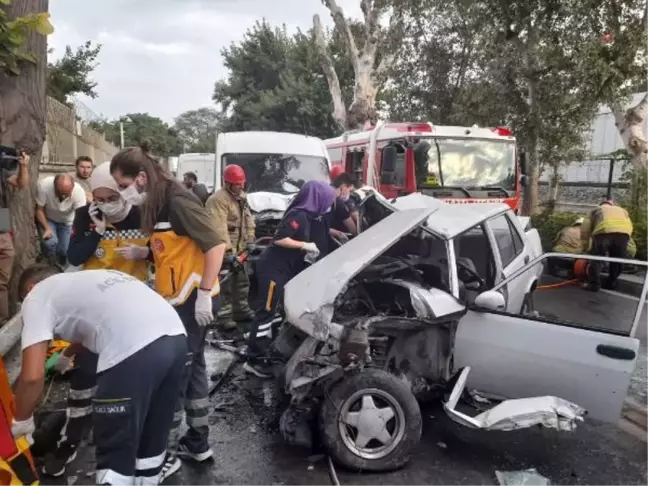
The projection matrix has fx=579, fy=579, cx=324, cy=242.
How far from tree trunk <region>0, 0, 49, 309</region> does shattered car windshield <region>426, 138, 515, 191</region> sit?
696cm

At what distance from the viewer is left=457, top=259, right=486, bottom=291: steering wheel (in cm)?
420

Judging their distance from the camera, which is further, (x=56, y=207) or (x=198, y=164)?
(x=198, y=164)

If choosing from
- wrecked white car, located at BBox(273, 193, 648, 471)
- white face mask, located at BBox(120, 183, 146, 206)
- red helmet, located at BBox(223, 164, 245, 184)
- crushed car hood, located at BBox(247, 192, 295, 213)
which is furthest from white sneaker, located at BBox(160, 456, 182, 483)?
crushed car hood, located at BBox(247, 192, 295, 213)

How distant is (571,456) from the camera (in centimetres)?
384

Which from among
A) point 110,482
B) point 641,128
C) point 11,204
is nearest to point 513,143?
point 641,128

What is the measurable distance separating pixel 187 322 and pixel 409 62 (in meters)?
17.9

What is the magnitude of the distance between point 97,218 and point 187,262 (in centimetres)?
60

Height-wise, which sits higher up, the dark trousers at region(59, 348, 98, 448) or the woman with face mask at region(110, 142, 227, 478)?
the woman with face mask at region(110, 142, 227, 478)

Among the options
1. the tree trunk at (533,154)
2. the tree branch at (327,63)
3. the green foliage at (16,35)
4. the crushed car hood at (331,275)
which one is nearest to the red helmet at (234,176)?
the green foliage at (16,35)

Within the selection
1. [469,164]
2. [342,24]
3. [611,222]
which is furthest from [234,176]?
[342,24]

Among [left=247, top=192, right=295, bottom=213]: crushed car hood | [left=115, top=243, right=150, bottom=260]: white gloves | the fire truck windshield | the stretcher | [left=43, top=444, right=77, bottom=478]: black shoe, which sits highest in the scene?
the fire truck windshield

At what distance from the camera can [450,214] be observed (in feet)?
15.0

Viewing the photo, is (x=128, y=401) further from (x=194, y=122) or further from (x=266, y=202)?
(x=194, y=122)

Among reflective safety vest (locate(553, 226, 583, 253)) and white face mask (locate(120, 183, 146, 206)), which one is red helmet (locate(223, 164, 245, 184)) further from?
reflective safety vest (locate(553, 226, 583, 253))
